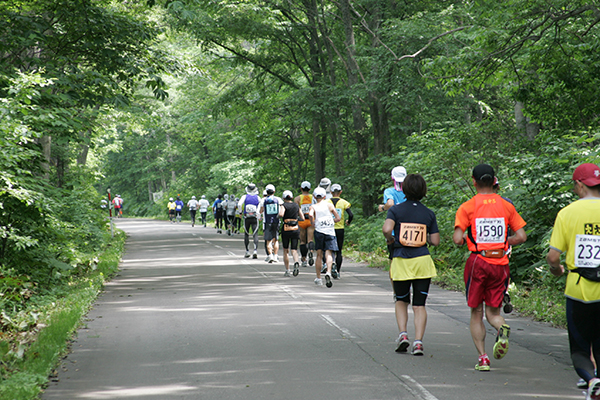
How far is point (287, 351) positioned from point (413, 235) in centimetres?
193

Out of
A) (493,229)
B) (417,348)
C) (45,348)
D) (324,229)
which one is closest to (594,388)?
(493,229)

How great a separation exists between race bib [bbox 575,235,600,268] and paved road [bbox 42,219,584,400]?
4.25ft

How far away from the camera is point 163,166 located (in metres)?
64.4

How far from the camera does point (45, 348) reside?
709 cm

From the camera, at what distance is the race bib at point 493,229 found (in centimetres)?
609

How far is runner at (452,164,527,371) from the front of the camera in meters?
6.10

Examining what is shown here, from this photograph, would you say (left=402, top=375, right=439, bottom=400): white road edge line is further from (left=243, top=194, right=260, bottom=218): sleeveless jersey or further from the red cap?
(left=243, top=194, right=260, bottom=218): sleeveless jersey

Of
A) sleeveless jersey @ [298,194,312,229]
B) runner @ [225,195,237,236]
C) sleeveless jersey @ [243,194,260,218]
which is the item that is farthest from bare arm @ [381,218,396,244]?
runner @ [225,195,237,236]

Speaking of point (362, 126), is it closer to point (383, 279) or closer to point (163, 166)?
point (383, 279)

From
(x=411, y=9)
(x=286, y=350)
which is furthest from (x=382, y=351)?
(x=411, y=9)

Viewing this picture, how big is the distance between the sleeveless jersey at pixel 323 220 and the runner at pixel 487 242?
249 inches

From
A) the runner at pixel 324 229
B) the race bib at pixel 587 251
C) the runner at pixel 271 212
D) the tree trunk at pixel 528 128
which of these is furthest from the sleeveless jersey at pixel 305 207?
the race bib at pixel 587 251

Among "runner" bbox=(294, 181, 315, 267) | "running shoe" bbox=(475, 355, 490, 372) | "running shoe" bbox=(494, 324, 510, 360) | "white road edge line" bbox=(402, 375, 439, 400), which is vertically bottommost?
"white road edge line" bbox=(402, 375, 439, 400)

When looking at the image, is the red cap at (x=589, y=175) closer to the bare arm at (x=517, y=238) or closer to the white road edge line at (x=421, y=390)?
the bare arm at (x=517, y=238)
